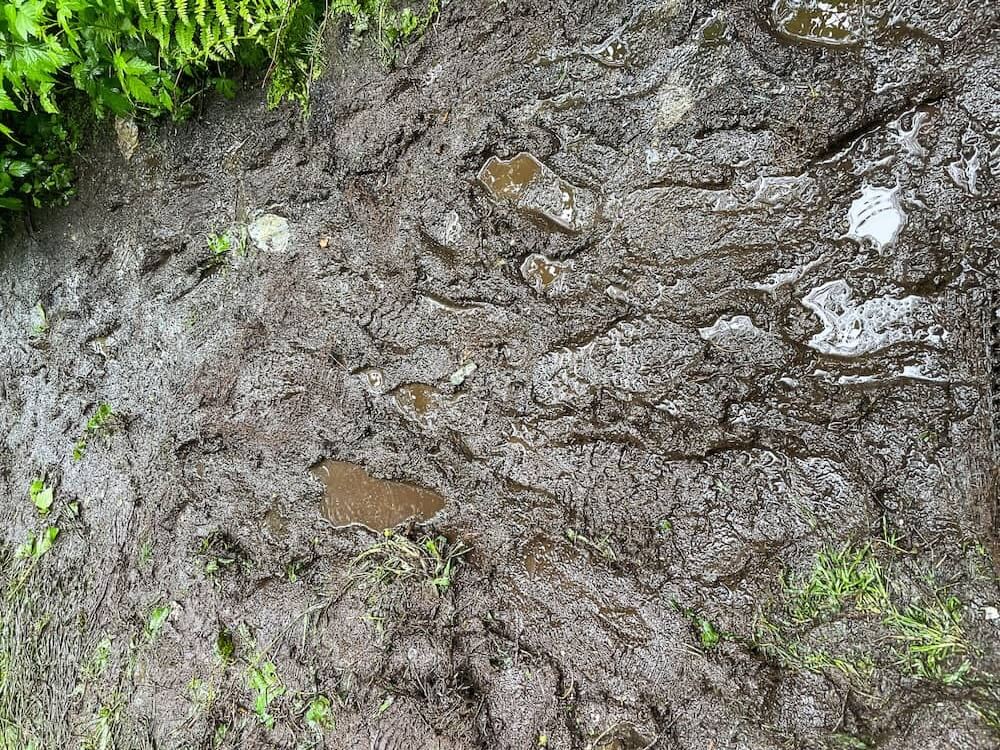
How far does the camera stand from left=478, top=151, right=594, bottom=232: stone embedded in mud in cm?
252

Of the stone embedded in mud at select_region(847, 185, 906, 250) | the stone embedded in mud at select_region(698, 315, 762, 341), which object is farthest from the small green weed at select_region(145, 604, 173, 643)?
the stone embedded in mud at select_region(847, 185, 906, 250)

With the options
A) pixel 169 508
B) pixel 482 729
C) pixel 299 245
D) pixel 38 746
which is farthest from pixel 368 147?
pixel 38 746

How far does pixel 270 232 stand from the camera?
9.23ft

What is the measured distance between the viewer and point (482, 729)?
8.16 feet

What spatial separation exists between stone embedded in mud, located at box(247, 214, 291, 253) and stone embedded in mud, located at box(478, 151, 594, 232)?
3.07 feet

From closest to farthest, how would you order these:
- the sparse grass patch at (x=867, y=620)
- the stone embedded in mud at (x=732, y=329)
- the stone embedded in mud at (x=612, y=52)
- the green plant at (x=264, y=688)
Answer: the sparse grass patch at (x=867, y=620), the stone embedded in mud at (x=732, y=329), the stone embedded in mud at (x=612, y=52), the green plant at (x=264, y=688)

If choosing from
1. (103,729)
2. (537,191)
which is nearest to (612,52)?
(537,191)

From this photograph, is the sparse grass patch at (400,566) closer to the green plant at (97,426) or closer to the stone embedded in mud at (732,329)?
the stone embedded in mud at (732,329)

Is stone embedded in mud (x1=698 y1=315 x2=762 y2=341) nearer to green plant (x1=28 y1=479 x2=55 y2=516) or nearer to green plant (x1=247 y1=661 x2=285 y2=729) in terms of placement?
green plant (x1=247 y1=661 x2=285 y2=729)

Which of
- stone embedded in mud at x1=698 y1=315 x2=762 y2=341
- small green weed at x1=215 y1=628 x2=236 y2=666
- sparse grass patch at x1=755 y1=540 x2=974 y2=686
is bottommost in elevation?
sparse grass patch at x1=755 y1=540 x2=974 y2=686

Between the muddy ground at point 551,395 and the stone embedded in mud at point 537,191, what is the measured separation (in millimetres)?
13

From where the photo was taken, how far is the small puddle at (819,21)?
2229mm

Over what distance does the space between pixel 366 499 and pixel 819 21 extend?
2593 mm

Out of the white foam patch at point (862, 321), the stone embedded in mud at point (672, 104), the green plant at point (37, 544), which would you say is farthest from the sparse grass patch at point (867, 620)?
the green plant at point (37, 544)
